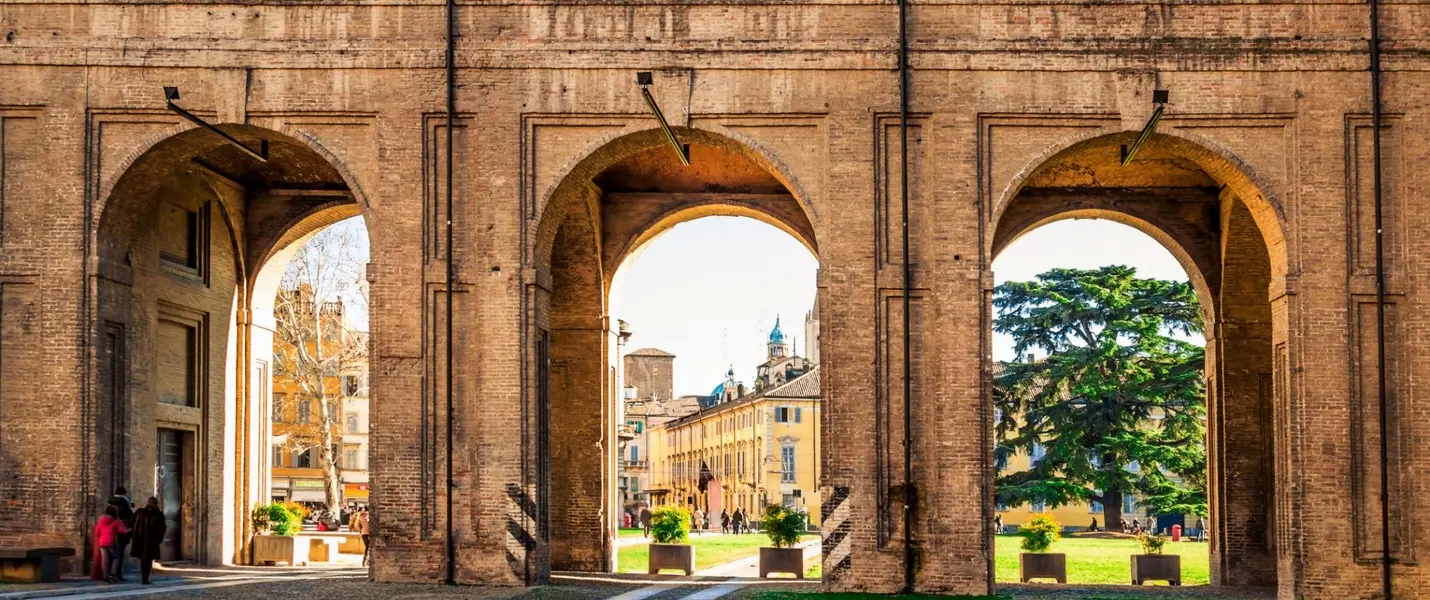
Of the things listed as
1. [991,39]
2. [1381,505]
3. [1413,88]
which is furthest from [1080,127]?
[1381,505]

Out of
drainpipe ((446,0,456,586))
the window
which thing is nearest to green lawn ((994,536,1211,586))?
drainpipe ((446,0,456,586))

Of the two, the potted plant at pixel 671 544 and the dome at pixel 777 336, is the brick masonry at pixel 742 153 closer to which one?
the potted plant at pixel 671 544

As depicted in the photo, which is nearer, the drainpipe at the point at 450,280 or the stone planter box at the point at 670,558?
the drainpipe at the point at 450,280

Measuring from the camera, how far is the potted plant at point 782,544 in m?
29.0

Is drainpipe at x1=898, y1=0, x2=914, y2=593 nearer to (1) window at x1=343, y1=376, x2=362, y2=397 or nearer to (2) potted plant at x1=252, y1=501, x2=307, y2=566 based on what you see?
(2) potted plant at x1=252, y1=501, x2=307, y2=566

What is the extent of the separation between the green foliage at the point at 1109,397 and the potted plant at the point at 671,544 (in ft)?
73.2

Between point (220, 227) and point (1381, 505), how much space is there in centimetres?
1740

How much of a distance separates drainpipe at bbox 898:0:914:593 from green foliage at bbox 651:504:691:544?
8029 millimetres

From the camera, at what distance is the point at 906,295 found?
2298 cm

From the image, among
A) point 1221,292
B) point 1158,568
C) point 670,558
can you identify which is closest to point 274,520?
point 670,558

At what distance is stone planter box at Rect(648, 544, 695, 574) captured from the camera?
30.1 metres

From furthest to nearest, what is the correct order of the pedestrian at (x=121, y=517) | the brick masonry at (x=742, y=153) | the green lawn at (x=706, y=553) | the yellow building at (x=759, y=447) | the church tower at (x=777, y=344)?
1. the church tower at (x=777, y=344)
2. the yellow building at (x=759, y=447)
3. the green lawn at (x=706, y=553)
4. the brick masonry at (x=742, y=153)
5. the pedestrian at (x=121, y=517)

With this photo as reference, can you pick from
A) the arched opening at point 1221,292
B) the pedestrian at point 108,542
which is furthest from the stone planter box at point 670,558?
the pedestrian at point 108,542

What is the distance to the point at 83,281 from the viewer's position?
23219mm
